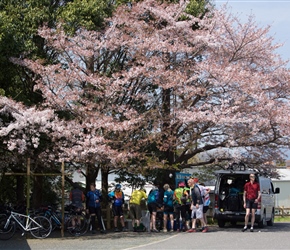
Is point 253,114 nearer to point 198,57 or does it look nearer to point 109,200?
point 198,57

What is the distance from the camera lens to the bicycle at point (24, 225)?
58.1 ft

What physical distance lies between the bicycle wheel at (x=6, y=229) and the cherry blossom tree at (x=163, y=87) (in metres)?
2.86

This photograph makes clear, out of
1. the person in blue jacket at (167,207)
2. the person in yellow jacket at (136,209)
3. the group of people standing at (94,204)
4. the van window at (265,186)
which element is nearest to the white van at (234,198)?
the van window at (265,186)

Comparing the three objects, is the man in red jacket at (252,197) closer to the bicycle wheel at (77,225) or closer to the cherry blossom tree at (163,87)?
the cherry blossom tree at (163,87)

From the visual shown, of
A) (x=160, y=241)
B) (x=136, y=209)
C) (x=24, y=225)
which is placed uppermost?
(x=136, y=209)

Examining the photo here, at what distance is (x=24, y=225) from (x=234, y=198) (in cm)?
781

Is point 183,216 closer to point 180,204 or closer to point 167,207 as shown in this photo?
point 180,204

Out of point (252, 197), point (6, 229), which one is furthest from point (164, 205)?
point (6, 229)

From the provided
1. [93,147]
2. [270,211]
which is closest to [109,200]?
[93,147]

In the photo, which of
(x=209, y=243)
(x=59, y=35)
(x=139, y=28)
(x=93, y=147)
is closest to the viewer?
(x=209, y=243)

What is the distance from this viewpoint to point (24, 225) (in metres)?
18.0

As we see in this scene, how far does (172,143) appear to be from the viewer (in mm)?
21828

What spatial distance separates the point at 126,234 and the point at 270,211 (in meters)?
6.80

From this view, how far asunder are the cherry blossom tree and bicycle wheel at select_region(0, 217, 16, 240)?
2.86m
